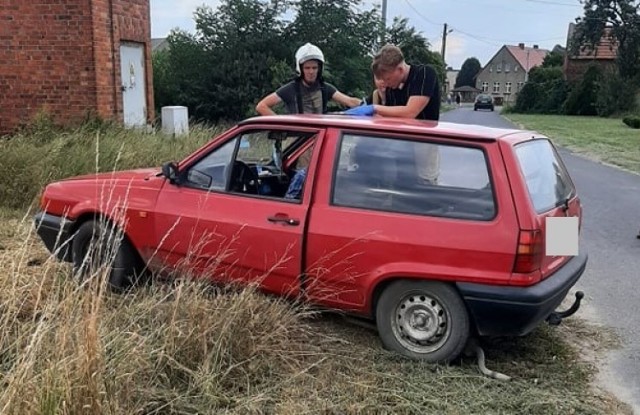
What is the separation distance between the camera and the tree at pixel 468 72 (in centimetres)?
12149

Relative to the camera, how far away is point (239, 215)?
4.38 metres

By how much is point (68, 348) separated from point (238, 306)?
1086mm

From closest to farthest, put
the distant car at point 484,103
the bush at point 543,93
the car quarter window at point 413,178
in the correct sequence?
the car quarter window at point 413,178 < the bush at point 543,93 < the distant car at point 484,103

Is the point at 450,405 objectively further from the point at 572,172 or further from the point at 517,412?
the point at 572,172

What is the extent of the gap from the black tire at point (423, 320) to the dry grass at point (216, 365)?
99 millimetres

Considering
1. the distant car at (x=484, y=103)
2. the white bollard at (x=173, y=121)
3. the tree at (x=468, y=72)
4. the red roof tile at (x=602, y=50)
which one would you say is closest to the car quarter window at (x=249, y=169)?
the white bollard at (x=173, y=121)

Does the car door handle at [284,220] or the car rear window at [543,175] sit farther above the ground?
the car rear window at [543,175]

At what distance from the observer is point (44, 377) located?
2.62 m

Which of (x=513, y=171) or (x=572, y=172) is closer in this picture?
(x=513, y=171)

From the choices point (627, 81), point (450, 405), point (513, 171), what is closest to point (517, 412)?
point (450, 405)

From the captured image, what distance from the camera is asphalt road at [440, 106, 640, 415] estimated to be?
4.14m

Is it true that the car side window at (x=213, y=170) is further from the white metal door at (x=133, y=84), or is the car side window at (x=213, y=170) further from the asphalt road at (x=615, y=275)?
the white metal door at (x=133, y=84)

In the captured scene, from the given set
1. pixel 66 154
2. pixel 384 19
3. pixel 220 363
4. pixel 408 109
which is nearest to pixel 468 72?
pixel 384 19

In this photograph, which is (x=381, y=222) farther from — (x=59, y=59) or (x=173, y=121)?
(x=173, y=121)
